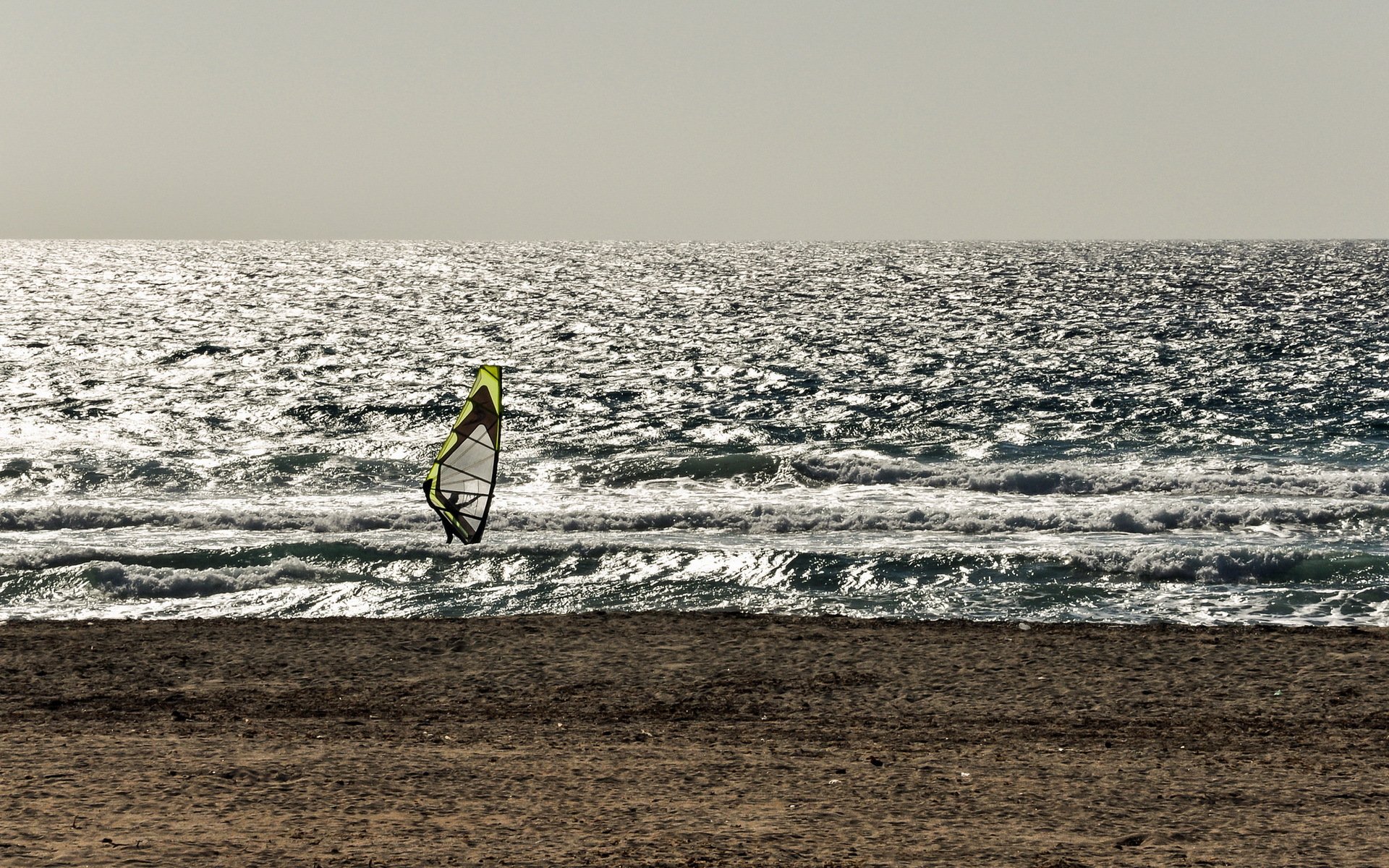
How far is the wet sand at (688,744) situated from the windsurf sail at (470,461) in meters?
1.64

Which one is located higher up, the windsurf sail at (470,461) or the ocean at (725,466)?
the windsurf sail at (470,461)

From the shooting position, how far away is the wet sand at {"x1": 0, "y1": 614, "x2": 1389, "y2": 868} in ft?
29.2

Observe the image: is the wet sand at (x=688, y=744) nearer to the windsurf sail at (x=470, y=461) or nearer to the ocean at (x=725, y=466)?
the windsurf sail at (x=470, y=461)

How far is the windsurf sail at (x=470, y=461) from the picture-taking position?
49.1 ft

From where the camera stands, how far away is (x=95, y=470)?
95.7 ft

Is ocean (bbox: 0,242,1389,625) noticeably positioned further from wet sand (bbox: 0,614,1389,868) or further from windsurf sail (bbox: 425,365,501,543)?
windsurf sail (bbox: 425,365,501,543)

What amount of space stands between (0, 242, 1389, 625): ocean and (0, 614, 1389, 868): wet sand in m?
2.57

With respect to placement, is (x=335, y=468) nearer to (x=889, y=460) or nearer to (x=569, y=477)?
(x=569, y=477)

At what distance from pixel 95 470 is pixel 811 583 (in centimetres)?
1797

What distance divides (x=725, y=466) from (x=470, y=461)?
14.6m

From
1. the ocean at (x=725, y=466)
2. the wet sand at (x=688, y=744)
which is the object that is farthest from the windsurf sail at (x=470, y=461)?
the ocean at (x=725, y=466)

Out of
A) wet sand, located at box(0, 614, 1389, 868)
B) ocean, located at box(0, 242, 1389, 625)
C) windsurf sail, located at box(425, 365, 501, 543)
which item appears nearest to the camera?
wet sand, located at box(0, 614, 1389, 868)

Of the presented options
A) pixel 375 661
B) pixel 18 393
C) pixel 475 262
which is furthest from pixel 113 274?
pixel 375 661

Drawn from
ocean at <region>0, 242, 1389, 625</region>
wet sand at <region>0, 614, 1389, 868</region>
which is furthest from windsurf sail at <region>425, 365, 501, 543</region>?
ocean at <region>0, 242, 1389, 625</region>
